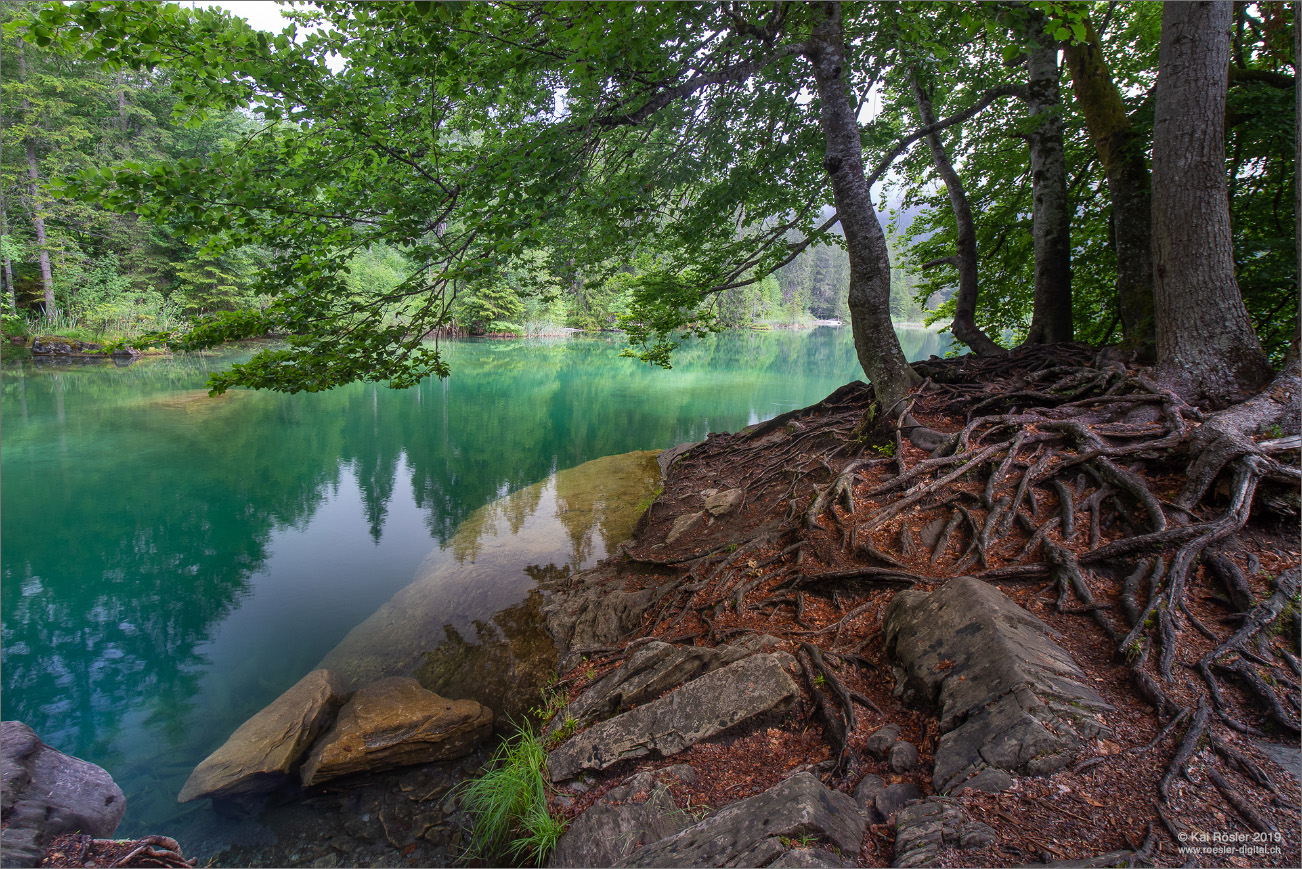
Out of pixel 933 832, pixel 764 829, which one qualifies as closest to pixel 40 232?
pixel 764 829

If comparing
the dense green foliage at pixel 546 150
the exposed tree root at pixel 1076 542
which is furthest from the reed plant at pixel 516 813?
the dense green foliage at pixel 546 150

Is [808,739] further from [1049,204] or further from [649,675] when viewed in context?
[1049,204]

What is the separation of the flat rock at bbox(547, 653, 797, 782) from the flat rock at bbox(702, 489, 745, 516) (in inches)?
165

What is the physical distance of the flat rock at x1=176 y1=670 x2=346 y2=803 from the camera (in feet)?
14.2

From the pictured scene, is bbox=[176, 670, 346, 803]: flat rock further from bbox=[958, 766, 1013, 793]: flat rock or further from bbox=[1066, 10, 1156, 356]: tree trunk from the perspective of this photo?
bbox=[1066, 10, 1156, 356]: tree trunk

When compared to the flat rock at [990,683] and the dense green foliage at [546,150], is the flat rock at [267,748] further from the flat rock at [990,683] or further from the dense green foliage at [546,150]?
the flat rock at [990,683]

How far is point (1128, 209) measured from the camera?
6703 millimetres

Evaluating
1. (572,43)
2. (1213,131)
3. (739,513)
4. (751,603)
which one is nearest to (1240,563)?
(751,603)

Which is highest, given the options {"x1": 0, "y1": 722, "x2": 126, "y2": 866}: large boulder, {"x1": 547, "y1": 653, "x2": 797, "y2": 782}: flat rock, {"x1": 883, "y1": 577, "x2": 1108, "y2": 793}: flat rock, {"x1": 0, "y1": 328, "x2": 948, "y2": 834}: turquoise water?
{"x1": 883, "y1": 577, "x2": 1108, "y2": 793}: flat rock

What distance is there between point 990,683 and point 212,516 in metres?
13.2

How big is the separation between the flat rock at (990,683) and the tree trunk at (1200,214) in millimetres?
3798

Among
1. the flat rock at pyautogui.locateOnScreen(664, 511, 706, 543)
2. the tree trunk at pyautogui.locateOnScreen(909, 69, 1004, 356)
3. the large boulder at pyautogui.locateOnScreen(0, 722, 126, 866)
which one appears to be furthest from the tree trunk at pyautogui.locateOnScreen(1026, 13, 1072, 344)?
the large boulder at pyautogui.locateOnScreen(0, 722, 126, 866)

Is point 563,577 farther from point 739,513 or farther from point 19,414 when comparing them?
point 19,414

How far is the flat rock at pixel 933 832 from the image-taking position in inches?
79.4
